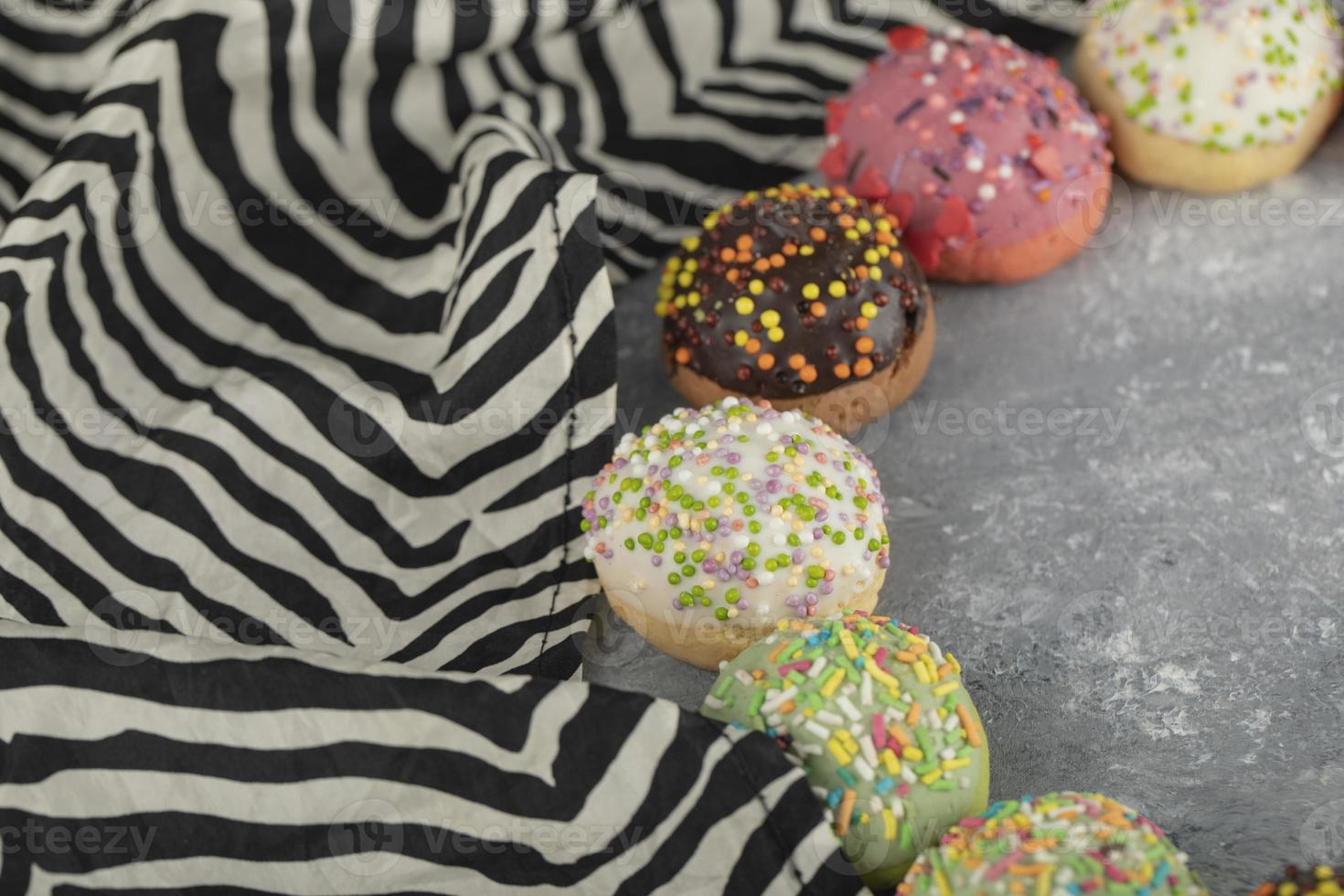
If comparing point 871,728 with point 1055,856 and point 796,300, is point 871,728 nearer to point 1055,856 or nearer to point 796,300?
point 1055,856

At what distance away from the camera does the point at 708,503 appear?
1.39 metres

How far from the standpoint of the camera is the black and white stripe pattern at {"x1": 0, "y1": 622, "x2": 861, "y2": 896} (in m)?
1.21

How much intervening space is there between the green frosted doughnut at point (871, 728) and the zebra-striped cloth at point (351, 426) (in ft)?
0.15

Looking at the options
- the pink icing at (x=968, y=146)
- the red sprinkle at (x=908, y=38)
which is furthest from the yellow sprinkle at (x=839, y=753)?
the red sprinkle at (x=908, y=38)

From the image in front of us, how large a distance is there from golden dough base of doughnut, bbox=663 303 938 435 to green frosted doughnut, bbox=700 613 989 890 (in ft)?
1.33

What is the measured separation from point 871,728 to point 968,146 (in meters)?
0.85

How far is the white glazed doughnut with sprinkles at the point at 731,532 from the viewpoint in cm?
138

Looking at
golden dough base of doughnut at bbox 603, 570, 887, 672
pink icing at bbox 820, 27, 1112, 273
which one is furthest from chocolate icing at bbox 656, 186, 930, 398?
golden dough base of doughnut at bbox 603, 570, 887, 672

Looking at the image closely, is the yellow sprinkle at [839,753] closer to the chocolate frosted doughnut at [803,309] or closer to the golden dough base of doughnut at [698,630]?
the golden dough base of doughnut at [698,630]

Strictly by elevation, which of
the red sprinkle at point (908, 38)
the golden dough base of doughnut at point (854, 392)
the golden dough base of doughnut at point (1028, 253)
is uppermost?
the red sprinkle at point (908, 38)

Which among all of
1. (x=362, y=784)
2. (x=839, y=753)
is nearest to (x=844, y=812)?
(x=839, y=753)

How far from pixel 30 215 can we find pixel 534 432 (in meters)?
0.71

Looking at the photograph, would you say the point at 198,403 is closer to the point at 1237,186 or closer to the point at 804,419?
the point at 804,419

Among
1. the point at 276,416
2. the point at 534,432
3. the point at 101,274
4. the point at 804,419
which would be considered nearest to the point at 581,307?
the point at 534,432
